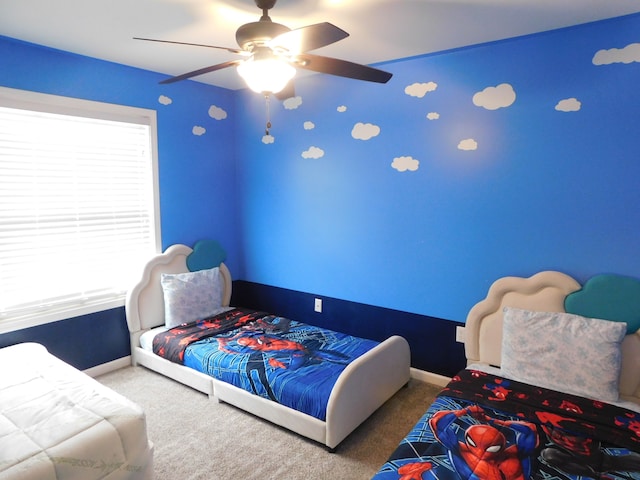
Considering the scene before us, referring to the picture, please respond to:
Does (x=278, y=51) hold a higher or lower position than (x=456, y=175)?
higher

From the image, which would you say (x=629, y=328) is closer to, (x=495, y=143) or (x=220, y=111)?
(x=495, y=143)

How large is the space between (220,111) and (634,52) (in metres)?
3.20

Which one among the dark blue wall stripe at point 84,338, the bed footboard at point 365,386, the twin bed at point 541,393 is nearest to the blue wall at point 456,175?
the twin bed at point 541,393

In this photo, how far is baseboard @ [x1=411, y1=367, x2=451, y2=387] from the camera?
296 cm

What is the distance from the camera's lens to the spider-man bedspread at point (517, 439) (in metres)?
1.56

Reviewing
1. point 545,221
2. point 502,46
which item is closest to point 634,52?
point 502,46

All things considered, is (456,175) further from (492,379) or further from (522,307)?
(492,379)

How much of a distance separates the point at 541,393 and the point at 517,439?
51cm

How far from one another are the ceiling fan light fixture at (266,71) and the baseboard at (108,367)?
103 inches

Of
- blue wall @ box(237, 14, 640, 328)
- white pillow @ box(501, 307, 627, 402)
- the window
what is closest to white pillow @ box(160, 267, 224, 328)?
the window

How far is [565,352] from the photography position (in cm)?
217

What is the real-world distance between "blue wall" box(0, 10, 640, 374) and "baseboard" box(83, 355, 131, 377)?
0.05m

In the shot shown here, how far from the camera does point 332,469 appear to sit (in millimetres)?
2098

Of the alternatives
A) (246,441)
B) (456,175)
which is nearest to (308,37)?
(456,175)
